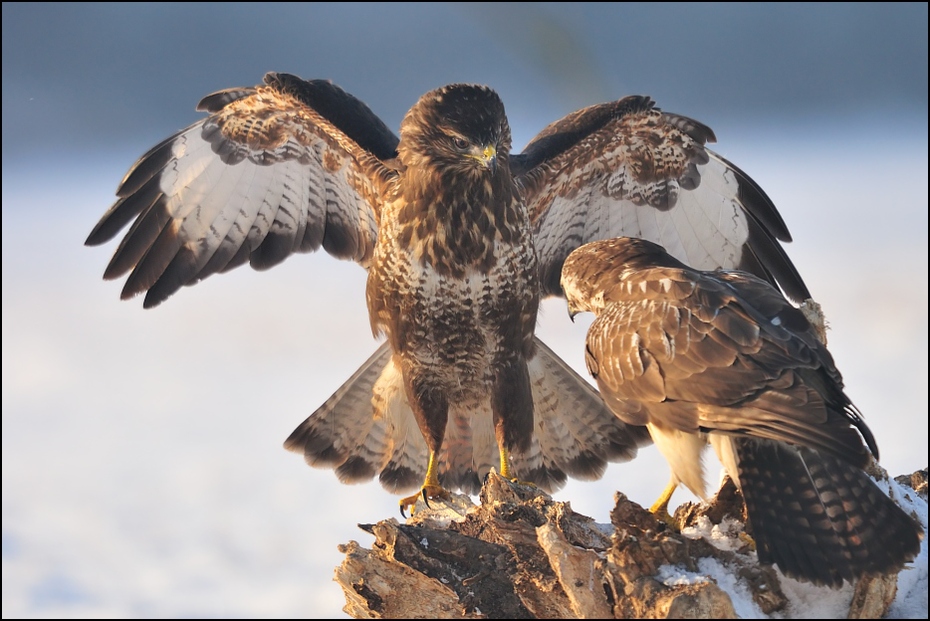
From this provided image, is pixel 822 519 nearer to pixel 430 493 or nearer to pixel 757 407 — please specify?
pixel 757 407

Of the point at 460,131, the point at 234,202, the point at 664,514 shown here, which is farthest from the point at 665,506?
the point at 234,202

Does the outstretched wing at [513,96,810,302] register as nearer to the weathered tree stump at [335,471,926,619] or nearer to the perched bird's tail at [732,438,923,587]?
the weathered tree stump at [335,471,926,619]

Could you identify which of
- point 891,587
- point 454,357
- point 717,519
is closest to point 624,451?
point 454,357

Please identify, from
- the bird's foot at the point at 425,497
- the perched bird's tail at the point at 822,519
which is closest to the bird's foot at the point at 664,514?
the perched bird's tail at the point at 822,519

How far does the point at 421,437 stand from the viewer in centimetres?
551

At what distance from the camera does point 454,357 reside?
4.87 m

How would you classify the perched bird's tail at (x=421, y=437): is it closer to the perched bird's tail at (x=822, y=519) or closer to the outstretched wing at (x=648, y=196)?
the outstretched wing at (x=648, y=196)

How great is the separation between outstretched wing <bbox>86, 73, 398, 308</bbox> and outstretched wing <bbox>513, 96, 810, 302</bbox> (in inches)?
35.8

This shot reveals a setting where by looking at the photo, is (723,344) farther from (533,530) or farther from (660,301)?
(533,530)

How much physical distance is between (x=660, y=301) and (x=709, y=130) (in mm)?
1937

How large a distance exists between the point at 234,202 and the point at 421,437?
1.65 meters

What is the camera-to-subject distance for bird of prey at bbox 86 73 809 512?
4.96 metres

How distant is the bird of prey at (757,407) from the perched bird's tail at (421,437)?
1.51 m

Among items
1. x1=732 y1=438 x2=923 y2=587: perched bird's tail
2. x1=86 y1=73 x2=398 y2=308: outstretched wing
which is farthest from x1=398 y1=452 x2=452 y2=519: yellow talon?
x1=732 y1=438 x2=923 y2=587: perched bird's tail
